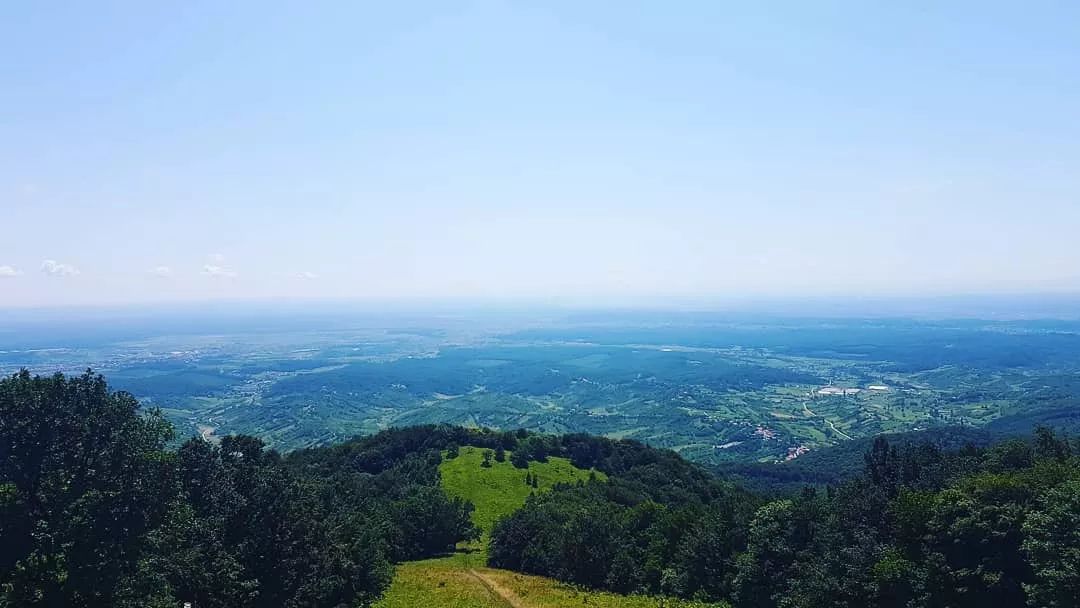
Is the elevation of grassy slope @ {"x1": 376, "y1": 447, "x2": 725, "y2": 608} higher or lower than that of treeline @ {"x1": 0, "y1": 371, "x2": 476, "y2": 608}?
lower

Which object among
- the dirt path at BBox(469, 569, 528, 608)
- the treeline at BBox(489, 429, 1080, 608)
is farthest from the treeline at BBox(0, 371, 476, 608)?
the treeline at BBox(489, 429, 1080, 608)

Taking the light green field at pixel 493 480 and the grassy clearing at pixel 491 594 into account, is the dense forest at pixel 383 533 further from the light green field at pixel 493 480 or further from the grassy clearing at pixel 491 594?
the light green field at pixel 493 480

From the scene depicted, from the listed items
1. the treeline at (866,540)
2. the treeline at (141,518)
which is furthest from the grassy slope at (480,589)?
the treeline at (141,518)

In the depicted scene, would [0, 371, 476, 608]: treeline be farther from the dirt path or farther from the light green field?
the light green field

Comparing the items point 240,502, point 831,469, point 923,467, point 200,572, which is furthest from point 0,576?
point 831,469

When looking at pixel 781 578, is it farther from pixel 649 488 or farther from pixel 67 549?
pixel 649 488

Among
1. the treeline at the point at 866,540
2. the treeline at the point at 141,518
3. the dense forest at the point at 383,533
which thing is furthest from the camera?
the treeline at the point at 866,540
